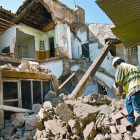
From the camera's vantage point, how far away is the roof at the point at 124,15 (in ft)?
12.5

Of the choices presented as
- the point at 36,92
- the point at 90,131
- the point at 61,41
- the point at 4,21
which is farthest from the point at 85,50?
the point at 90,131

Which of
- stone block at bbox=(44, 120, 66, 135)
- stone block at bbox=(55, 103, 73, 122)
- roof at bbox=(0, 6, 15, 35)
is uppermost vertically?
roof at bbox=(0, 6, 15, 35)

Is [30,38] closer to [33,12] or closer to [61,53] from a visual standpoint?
[33,12]

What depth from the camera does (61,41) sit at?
14039 millimetres

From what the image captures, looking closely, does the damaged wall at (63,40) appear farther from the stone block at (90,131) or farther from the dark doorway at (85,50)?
the stone block at (90,131)

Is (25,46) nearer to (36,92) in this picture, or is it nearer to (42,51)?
(42,51)

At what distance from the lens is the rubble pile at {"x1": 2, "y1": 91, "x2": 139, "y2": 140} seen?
326 centimetres

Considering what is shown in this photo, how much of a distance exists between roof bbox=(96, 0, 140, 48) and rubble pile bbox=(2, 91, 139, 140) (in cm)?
214

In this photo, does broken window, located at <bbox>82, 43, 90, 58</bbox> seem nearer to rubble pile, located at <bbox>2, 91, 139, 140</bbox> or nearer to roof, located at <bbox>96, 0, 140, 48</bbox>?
roof, located at <bbox>96, 0, 140, 48</bbox>

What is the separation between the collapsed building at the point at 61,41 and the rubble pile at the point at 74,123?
21.0ft

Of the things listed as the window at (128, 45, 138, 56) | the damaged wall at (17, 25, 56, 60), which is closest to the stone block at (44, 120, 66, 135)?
the window at (128, 45, 138, 56)

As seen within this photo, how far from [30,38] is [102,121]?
13.2 metres

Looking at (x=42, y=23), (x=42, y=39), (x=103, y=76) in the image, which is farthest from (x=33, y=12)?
(x=103, y=76)

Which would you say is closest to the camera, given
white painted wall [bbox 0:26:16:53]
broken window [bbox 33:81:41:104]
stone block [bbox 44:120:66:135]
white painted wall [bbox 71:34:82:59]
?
stone block [bbox 44:120:66:135]
